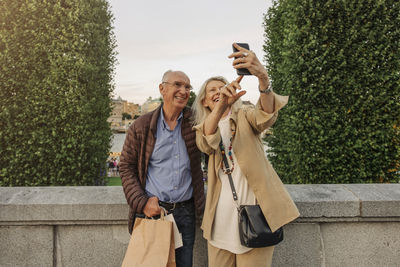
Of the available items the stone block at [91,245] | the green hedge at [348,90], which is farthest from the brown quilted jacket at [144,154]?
the green hedge at [348,90]

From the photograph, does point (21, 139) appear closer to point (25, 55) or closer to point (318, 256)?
point (25, 55)

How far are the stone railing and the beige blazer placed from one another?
2.79ft

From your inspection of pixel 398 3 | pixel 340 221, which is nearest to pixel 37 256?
pixel 340 221

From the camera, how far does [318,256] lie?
8.92ft

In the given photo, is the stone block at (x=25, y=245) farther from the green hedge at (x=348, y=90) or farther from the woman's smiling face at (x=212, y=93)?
the green hedge at (x=348, y=90)

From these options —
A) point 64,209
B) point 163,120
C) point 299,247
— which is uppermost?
point 163,120

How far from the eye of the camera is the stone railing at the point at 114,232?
263 cm

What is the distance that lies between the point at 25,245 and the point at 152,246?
1.79 metres

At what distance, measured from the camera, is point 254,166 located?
1872 mm

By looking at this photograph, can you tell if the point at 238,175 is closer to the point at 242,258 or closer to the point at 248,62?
the point at 242,258

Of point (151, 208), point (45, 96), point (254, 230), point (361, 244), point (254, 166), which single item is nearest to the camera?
point (254, 230)

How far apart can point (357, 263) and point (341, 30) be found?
317 cm

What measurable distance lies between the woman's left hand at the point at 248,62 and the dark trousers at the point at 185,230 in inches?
51.3

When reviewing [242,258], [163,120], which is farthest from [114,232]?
[242,258]
